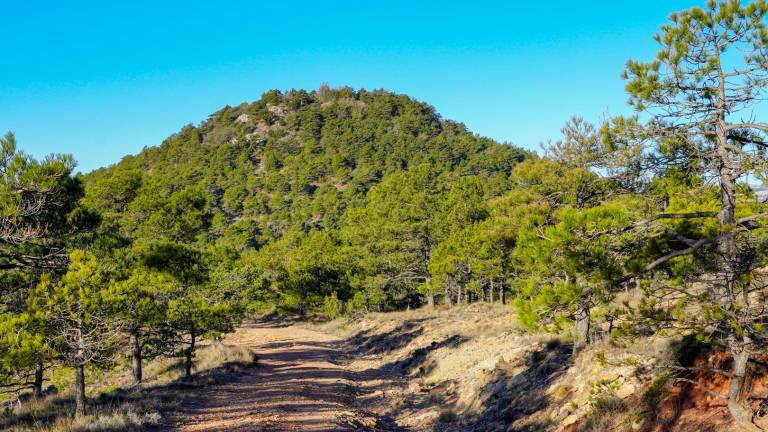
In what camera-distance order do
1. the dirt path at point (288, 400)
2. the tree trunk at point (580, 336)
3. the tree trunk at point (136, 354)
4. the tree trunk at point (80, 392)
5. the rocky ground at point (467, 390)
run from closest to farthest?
the rocky ground at point (467, 390) < the tree trunk at point (80, 392) < the dirt path at point (288, 400) < the tree trunk at point (580, 336) < the tree trunk at point (136, 354)

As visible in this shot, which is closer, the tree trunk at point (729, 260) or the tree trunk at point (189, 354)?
the tree trunk at point (729, 260)

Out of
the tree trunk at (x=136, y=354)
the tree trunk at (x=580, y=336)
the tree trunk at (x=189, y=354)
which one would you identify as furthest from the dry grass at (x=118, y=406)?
the tree trunk at (x=580, y=336)

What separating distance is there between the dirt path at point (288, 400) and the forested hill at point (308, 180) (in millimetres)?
10329


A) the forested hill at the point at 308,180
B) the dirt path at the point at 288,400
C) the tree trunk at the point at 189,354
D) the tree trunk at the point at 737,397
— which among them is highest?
the forested hill at the point at 308,180

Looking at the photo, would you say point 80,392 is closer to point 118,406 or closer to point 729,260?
point 118,406

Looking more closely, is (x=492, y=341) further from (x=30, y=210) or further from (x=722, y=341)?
(x=30, y=210)

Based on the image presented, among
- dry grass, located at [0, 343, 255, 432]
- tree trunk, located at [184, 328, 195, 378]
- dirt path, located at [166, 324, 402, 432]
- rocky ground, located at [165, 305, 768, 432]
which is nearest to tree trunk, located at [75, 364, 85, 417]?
dry grass, located at [0, 343, 255, 432]

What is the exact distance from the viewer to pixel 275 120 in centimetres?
13888

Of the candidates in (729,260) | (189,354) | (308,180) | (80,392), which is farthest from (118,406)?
(308,180)

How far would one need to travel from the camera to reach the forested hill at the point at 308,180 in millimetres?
31234

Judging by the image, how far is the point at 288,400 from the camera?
15.2 metres

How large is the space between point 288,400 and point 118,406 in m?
4.75

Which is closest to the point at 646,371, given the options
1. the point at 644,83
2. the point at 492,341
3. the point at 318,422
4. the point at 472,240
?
the point at 644,83

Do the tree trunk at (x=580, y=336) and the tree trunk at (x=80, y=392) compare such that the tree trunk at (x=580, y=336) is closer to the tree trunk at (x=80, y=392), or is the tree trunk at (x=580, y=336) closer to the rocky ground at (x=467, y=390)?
the rocky ground at (x=467, y=390)
